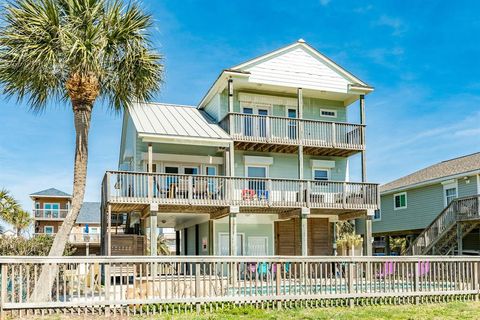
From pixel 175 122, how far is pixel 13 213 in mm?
23662

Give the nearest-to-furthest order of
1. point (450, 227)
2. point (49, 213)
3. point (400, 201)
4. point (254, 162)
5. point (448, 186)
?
point (254, 162) → point (450, 227) → point (448, 186) → point (400, 201) → point (49, 213)

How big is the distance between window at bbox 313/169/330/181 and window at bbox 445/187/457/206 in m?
7.64

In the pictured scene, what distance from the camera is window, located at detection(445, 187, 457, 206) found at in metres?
29.3

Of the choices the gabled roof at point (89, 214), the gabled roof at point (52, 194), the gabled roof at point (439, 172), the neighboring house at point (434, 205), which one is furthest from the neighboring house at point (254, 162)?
the gabled roof at point (89, 214)

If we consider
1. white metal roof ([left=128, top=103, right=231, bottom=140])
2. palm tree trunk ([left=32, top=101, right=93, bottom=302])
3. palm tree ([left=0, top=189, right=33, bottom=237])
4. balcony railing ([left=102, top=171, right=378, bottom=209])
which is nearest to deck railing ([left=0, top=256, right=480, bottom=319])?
palm tree trunk ([left=32, top=101, right=93, bottom=302])

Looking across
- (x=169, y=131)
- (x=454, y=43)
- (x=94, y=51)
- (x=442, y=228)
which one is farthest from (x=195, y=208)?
(x=454, y=43)

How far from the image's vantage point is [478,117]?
102 ft

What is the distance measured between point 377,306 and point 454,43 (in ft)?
64.8

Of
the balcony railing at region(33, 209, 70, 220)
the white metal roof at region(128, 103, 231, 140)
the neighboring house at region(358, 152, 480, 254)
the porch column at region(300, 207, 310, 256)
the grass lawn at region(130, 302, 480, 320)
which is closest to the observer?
the grass lawn at region(130, 302, 480, 320)

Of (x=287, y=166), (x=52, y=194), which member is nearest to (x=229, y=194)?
(x=287, y=166)

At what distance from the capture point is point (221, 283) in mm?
12984

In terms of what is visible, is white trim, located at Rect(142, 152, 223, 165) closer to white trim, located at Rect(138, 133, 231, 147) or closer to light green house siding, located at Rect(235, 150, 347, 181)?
light green house siding, located at Rect(235, 150, 347, 181)

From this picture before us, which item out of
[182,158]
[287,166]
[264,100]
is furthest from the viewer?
[287,166]

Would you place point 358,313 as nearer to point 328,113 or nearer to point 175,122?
point 175,122
